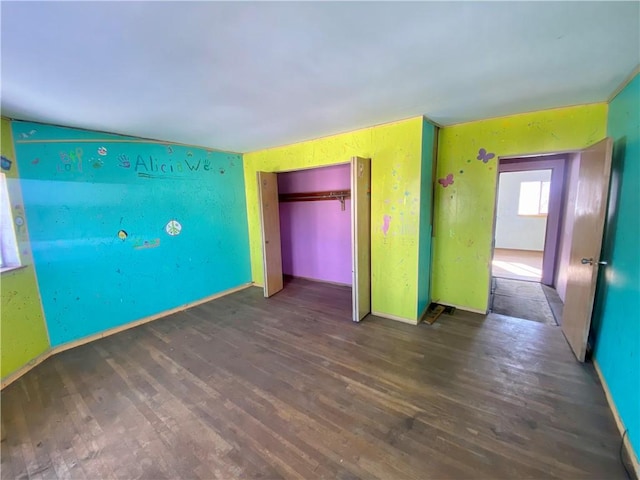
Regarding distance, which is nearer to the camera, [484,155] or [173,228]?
[484,155]

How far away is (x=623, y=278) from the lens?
183 cm

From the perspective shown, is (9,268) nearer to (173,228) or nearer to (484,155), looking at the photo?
(173,228)

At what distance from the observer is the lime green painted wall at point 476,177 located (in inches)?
105

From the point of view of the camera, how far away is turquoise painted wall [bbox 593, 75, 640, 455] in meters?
1.61

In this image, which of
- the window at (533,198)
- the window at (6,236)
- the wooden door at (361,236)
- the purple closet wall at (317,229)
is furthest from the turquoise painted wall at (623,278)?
the window at (533,198)

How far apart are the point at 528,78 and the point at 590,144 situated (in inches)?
53.1

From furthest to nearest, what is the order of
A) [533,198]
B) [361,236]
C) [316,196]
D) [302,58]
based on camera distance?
1. [533,198]
2. [316,196]
3. [361,236]
4. [302,58]

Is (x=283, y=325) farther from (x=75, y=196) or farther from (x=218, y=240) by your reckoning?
(x=75, y=196)

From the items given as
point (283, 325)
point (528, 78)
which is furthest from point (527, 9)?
point (283, 325)

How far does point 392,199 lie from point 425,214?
0.46 m

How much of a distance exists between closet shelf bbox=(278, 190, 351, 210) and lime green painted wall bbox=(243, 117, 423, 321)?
831 mm

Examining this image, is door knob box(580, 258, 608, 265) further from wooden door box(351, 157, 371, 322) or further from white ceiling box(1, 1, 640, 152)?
wooden door box(351, 157, 371, 322)

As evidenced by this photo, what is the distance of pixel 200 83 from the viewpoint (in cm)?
187

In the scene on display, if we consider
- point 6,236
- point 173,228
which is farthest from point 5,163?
point 173,228
